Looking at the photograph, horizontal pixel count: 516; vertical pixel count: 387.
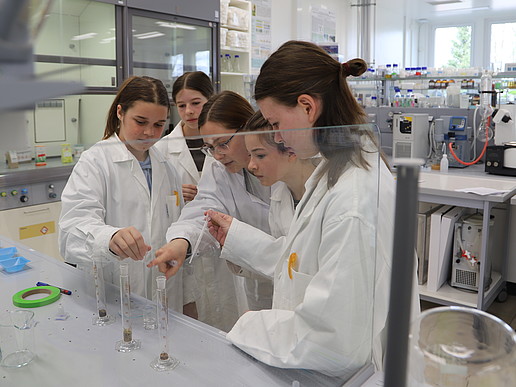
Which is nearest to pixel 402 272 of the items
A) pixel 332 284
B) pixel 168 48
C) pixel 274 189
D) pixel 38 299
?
pixel 332 284

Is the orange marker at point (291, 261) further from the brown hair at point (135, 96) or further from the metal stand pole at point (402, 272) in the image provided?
the brown hair at point (135, 96)

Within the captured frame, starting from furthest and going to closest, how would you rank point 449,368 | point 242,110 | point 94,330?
1. point 242,110
2. point 94,330
3. point 449,368

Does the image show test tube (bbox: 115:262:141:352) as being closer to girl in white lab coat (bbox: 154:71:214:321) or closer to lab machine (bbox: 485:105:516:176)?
girl in white lab coat (bbox: 154:71:214:321)

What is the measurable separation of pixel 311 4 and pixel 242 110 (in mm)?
6158

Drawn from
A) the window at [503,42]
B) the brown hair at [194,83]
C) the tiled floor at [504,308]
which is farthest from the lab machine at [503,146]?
the window at [503,42]

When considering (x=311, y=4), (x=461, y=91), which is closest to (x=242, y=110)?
(x=461, y=91)

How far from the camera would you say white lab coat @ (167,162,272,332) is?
1.02 meters

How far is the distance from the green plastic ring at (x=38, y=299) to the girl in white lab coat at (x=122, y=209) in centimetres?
9

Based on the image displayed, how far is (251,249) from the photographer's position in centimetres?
102

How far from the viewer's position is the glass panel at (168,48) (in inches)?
156

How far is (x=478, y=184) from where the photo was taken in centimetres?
317

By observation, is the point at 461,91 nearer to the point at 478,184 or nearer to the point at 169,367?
the point at 478,184

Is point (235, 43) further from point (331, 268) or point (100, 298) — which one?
point (331, 268)

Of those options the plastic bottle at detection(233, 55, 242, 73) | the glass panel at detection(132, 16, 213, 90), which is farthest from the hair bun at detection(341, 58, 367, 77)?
the plastic bottle at detection(233, 55, 242, 73)
